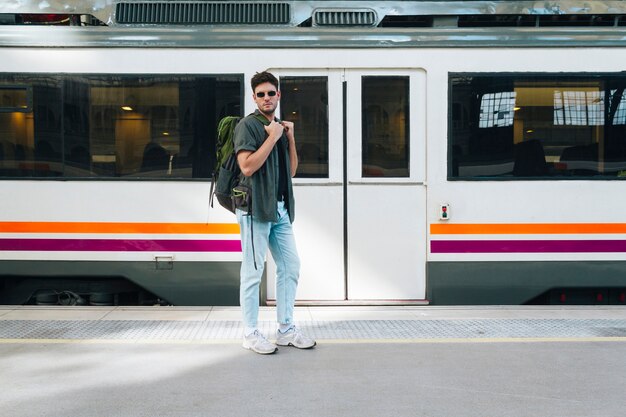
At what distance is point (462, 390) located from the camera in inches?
167

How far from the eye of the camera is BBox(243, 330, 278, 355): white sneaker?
16.1ft

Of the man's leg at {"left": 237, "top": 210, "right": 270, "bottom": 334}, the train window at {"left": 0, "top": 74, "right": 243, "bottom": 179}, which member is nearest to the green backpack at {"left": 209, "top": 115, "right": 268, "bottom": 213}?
the man's leg at {"left": 237, "top": 210, "right": 270, "bottom": 334}

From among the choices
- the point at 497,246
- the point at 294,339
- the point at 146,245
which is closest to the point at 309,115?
the point at 146,245

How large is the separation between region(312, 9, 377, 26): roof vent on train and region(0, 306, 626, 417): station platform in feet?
8.75

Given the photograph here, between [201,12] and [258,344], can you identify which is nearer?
[258,344]

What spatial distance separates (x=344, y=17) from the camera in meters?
6.68

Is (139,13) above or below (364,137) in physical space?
above

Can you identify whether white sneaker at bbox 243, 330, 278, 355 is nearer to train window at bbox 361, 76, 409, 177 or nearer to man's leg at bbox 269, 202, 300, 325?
man's leg at bbox 269, 202, 300, 325

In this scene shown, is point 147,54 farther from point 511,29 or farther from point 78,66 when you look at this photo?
point 511,29

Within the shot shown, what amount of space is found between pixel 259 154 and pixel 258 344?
4.31ft

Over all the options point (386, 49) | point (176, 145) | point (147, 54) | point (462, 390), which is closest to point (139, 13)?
point (147, 54)

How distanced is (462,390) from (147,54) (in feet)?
13.5

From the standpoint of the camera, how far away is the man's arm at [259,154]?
470cm

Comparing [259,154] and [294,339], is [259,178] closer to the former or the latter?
[259,154]
